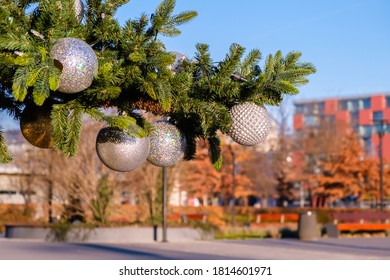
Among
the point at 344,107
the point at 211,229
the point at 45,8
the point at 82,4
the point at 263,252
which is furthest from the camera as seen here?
the point at 344,107

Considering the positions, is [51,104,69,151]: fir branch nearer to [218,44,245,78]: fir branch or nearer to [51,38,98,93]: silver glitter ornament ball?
[51,38,98,93]: silver glitter ornament ball

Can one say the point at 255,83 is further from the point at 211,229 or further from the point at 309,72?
the point at 211,229

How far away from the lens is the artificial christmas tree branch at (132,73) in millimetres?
4254

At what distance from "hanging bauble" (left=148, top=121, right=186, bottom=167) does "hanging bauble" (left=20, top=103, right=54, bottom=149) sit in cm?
72

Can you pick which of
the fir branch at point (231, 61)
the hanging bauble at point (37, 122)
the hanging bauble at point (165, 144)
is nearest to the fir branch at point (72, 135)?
the hanging bauble at point (37, 122)

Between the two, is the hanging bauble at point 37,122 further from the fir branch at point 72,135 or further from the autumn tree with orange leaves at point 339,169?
the autumn tree with orange leaves at point 339,169

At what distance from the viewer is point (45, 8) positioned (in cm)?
432

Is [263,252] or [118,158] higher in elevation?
[118,158]

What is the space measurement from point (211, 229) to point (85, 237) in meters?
4.79

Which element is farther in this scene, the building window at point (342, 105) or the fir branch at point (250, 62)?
the building window at point (342, 105)

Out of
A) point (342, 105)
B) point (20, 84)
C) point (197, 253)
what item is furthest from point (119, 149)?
point (342, 105)

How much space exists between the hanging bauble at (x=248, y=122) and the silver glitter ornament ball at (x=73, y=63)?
1074 mm
